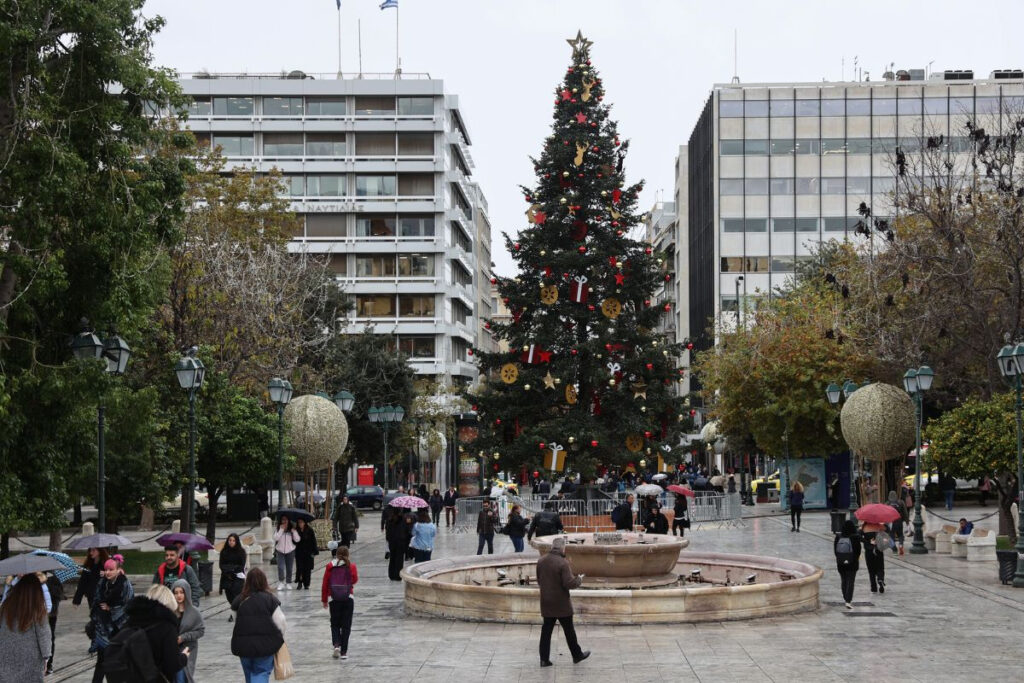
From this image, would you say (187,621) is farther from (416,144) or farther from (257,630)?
(416,144)

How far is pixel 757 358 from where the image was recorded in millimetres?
51250

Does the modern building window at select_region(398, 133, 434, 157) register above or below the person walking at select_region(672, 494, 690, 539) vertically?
above

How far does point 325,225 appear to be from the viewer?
82.5m

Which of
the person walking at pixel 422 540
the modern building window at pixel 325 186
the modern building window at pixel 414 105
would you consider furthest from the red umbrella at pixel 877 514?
the modern building window at pixel 414 105

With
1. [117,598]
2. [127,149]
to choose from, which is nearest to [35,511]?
[127,149]

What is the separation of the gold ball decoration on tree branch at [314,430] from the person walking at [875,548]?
2045cm

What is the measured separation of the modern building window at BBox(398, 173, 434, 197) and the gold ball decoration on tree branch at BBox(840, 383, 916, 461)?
162ft

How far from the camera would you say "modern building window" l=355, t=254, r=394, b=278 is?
82812 mm

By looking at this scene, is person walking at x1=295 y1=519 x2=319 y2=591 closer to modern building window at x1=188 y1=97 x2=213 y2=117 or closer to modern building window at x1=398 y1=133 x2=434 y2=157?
modern building window at x1=398 y1=133 x2=434 y2=157

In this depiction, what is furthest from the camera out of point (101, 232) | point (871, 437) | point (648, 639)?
point (871, 437)

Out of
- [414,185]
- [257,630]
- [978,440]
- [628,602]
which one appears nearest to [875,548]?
[628,602]

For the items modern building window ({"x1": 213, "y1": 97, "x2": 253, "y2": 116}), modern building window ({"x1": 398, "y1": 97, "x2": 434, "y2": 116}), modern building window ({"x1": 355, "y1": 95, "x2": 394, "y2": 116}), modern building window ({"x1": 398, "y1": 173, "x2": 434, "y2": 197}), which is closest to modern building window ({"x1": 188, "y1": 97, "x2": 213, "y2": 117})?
modern building window ({"x1": 213, "y1": 97, "x2": 253, "y2": 116})

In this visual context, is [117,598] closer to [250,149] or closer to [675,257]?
[250,149]

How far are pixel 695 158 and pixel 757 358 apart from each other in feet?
151
